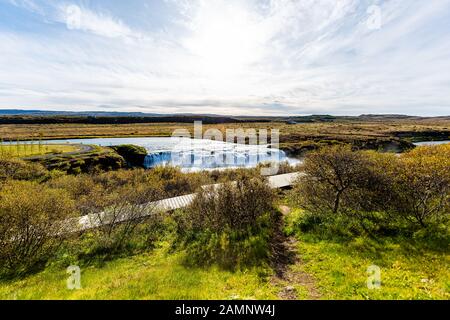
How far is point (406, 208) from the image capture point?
13312 mm

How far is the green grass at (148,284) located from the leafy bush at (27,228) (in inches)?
86.2

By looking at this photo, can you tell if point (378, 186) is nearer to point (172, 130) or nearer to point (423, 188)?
point (423, 188)

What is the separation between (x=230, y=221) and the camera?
1556 cm

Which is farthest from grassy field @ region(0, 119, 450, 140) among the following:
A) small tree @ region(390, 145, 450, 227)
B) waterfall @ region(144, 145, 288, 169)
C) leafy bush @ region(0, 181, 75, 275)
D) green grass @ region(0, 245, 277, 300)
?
green grass @ region(0, 245, 277, 300)

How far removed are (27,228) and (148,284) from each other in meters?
8.07

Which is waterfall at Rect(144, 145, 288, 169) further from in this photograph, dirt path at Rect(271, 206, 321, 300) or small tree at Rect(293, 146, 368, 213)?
dirt path at Rect(271, 206, 321, 300)

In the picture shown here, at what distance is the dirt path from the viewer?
8352 millimetres

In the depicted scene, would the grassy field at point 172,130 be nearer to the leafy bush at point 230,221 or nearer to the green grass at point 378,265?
the leafy bush at point 230,221

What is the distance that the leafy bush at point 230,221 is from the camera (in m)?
12.9

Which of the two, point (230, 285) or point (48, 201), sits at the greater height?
point (48, 201)

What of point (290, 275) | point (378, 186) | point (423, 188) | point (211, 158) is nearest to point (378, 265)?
point (290, 275)

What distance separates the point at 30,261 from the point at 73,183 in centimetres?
1405
